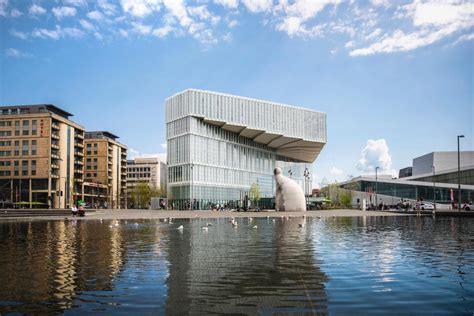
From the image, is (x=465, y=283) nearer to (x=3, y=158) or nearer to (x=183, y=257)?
(x=183, y=257)

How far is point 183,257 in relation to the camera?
A: 14938mm

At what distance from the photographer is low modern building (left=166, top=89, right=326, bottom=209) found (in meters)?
111

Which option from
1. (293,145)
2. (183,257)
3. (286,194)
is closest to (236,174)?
(293,145)

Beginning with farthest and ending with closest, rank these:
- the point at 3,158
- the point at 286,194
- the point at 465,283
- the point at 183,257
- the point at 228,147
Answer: the point at 228,147, the point at 3,158, the point at 286,194, the point at 183,257, the point at 465,283

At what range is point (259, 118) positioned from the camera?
125 m

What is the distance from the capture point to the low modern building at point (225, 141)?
364 ft

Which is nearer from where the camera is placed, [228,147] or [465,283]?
[465,283]

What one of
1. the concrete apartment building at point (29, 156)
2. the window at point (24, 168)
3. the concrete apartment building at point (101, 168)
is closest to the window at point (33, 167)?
the concrete apartment building at point (29, 156)

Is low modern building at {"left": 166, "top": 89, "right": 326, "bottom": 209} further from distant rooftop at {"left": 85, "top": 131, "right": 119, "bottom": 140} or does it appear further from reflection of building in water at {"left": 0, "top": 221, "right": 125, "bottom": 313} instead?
reflection of building in water at {"left": 0, "top": 221, "right": 125, "bottom": 313}

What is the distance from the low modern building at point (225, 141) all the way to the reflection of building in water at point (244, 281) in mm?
86229

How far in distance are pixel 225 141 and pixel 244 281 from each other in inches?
4419

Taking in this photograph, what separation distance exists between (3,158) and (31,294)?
111 metres

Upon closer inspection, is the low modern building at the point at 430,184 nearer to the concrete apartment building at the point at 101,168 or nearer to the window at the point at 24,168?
the concrete apartment building at the point at 101,168

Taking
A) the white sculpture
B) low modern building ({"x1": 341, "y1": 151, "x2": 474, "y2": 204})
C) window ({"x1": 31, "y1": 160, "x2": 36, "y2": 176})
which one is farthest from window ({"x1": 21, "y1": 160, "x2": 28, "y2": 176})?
low modern building ({"x1": 341, "y1": 151, "x2": 474, "y2": 204})
